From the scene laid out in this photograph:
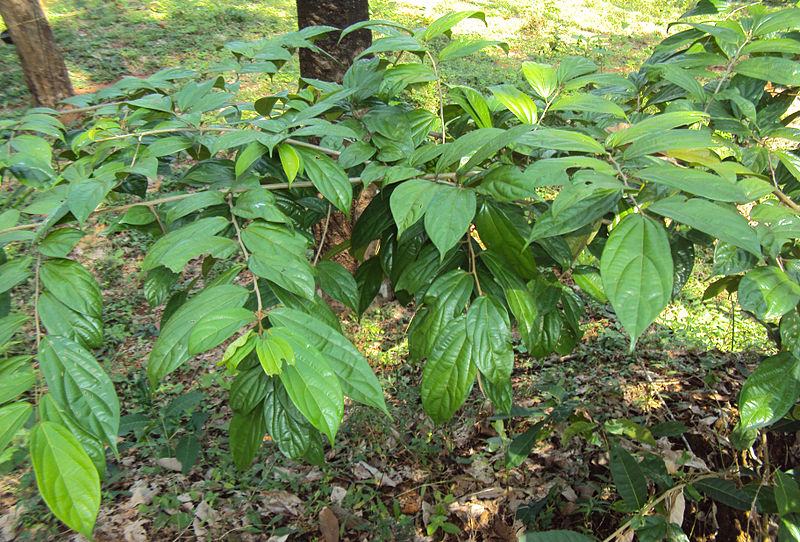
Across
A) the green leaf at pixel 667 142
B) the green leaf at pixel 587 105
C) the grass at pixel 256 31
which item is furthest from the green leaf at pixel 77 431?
the grass at pixel 256 31

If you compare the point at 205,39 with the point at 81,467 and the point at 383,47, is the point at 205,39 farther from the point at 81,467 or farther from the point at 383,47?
the point at 81,467

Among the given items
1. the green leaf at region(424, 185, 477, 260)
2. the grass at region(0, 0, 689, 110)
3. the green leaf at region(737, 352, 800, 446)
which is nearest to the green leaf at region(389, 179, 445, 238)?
the green leaf at region(424, 185, 477, 260)

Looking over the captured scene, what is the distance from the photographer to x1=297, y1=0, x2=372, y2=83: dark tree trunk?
2.79 meters

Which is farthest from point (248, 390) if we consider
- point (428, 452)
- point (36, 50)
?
point (36, 50)

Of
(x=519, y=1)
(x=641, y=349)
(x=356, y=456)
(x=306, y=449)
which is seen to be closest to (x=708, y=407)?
(x=641, y=349)

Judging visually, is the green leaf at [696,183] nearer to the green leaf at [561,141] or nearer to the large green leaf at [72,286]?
the green leaf at [561,141]

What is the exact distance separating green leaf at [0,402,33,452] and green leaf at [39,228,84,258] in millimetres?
323

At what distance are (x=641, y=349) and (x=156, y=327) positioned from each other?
2.95 meters

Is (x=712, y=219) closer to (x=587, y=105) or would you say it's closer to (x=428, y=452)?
(x=587, y=105)

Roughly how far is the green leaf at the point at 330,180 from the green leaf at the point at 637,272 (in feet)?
1.83

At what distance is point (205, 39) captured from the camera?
21.2 feet

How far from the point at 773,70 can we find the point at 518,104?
54 cm

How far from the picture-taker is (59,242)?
103cm

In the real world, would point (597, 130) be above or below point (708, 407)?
above
